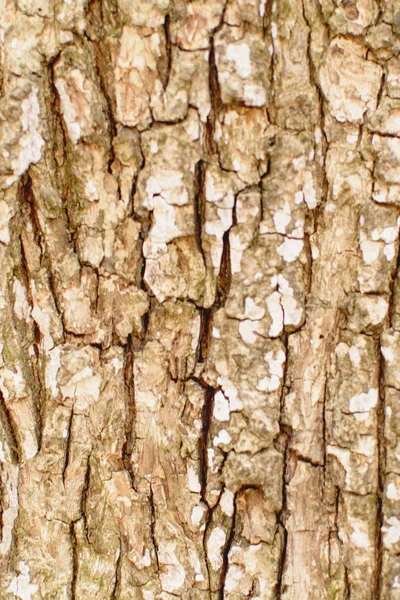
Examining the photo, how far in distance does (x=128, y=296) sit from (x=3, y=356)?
0.31 metres

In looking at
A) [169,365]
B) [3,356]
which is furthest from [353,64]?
[3,356]

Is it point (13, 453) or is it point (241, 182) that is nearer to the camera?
point (241, 182)

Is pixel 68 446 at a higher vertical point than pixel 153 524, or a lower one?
higher

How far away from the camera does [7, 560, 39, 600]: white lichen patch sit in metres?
1.39

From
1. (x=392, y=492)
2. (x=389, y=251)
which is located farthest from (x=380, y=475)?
(x=389, y=251)

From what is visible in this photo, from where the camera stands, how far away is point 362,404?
1327 mm

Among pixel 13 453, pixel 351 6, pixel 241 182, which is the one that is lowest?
pixel 13 453

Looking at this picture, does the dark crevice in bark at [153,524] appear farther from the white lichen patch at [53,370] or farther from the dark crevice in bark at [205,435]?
the white lichen patch at [53,370]

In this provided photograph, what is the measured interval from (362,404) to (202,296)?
41 centimetres

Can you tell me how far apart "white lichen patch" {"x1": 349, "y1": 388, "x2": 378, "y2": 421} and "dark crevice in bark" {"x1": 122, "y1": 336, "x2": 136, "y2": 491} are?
47 centimetres

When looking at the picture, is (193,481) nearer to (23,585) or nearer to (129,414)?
(129,414)

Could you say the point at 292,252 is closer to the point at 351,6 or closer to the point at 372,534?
the point at 351,6

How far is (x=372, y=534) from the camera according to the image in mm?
1343

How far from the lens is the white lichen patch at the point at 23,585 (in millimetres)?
1390
